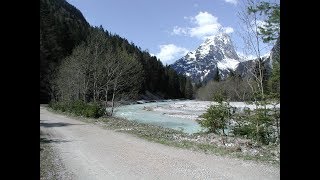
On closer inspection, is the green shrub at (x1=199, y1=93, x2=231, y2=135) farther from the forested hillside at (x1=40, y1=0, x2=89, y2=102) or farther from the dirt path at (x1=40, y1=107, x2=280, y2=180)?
the forested hillside at (x1=40, y1=0, x2=89, y2=102)

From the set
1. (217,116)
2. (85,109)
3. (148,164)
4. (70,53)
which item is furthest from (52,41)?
(148,164)

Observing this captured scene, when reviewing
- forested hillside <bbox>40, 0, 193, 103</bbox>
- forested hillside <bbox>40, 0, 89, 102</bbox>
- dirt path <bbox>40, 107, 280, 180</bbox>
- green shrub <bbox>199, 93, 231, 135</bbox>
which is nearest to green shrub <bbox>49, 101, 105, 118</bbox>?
forested hillside <bbox>40, 0, 193, 103</bbox>

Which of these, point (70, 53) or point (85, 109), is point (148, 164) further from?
point (70, 53)

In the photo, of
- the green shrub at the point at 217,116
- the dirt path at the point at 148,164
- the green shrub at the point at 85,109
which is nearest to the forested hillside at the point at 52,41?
the green shrub at the point at 85,109

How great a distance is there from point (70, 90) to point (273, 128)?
1252 inches

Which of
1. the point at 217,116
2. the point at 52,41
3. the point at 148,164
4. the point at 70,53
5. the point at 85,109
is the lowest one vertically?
the point at 148,164

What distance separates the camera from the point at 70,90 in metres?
43.0

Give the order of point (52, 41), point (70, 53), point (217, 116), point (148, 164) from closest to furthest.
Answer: point (148, 164)
point (217, 116)
point (52, 41)
point (70, 53)

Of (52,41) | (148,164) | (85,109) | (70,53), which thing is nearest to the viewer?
(148,164)

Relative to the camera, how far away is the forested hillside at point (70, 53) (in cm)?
5810

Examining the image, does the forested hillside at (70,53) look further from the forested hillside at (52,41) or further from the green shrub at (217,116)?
the green shrub at (217,116)

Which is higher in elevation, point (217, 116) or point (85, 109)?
A: point (217, 116)

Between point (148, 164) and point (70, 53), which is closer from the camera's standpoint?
point (148, 164)

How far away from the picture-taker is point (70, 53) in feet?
259
